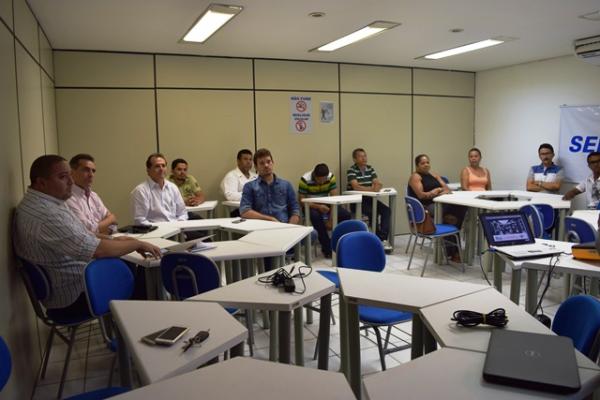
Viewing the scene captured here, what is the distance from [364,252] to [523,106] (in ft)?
18.8

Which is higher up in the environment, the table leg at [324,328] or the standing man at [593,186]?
the standing man at [593,186]

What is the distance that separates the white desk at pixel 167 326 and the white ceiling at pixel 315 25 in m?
2.95

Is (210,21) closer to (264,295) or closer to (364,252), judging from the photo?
(364,252)

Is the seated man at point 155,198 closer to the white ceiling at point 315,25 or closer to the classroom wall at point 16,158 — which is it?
the classroom wall at point 16,158

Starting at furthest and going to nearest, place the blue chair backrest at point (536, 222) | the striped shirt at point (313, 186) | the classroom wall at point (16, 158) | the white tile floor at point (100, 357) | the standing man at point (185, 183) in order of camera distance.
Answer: the striped shirt at point (313, 186) → the standing man at point (185, 183) → the blue chair backrest at point (536, 222) → the white tile floor at point (100, 357) → the classroom wall at point (16, 158)

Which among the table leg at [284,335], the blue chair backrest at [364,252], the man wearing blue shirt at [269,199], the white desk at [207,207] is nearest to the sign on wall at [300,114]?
the white desk at [207,207]

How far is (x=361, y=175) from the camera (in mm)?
7324

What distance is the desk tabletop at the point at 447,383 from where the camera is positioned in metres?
1.45

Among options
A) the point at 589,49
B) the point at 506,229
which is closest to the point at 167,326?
the point at 506,229

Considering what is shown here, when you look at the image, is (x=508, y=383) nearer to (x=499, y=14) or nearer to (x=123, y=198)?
(x=499, y=14)

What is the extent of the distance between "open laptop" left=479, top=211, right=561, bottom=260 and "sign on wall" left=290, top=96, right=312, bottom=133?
4.32m

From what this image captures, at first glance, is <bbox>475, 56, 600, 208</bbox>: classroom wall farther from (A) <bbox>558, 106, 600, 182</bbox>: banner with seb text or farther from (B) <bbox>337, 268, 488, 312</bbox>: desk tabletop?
(B) <bbox>337, 268, 488, 312</bbox>: desk tabletop

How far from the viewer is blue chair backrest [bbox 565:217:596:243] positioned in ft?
13.2

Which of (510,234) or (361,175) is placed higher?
(361,175)
